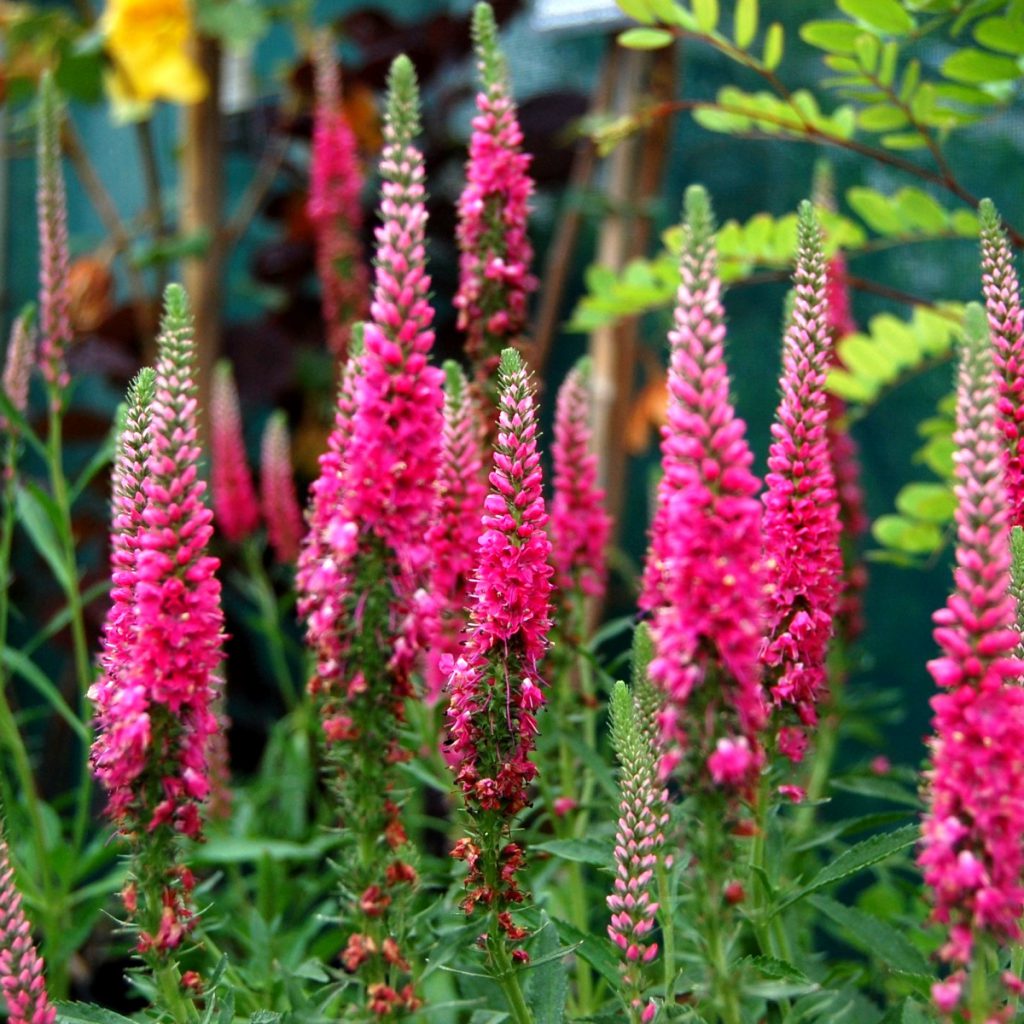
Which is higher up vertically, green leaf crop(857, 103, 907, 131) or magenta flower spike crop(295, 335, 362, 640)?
green leaf crop(857, 103, 907, 131)

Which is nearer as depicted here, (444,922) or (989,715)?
(989,715)

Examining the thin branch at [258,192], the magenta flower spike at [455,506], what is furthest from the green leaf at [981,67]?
the thin branch at [258,192]

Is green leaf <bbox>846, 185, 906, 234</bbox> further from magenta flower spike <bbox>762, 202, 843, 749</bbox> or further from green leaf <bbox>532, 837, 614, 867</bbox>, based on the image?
green leaf <bbox>532, 837, 614, 867</bbox>

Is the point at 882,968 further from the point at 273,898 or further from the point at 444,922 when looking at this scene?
the point at 273,898

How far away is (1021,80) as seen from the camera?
207 centimetres

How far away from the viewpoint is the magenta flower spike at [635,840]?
134 cm

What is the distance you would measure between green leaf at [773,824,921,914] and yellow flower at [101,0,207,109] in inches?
127

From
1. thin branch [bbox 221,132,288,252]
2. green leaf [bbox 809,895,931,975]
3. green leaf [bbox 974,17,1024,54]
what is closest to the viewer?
green leaf [bbox 809,895,931,975]

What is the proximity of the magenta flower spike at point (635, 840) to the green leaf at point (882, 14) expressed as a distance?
124 cm

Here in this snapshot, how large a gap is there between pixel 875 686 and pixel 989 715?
2718 millimetres

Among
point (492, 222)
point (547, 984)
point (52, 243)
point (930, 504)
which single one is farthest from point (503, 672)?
point (52, 243)

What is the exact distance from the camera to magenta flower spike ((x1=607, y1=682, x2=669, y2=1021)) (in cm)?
134

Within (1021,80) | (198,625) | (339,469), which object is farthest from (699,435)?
(1021,80)

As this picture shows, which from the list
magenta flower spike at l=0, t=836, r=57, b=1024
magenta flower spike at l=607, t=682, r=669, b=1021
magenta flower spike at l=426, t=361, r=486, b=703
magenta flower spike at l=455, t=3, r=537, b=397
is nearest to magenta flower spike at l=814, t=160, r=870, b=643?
magenta flower spike at l=455, t=3, r=537, b=397
